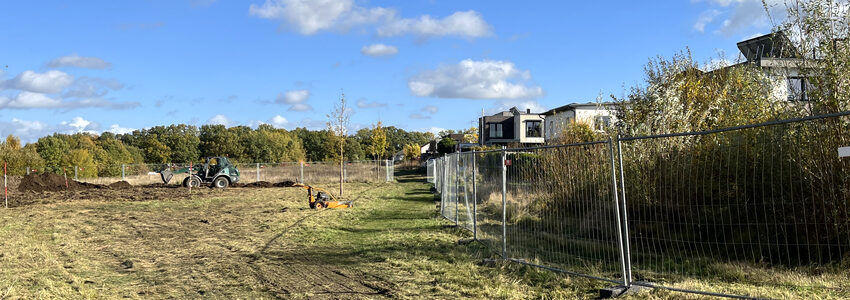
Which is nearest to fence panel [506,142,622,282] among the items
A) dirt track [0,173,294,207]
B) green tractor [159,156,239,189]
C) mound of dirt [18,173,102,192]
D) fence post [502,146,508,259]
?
fence post [502,146,508,259]

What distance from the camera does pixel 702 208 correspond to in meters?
6.07

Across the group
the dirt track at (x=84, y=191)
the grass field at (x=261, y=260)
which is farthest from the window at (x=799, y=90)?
the dirt track at (x=84, y=191)

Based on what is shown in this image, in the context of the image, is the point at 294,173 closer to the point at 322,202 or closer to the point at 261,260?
the point at 322,202

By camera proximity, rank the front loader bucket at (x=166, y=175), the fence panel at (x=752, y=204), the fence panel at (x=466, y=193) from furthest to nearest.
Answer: the front loader bucket at (x=166, y=175)
the fence panel at (x=466, y=193)
the fence panel at (x=752, y=204)

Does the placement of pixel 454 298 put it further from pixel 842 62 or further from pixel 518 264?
pixel 842 62

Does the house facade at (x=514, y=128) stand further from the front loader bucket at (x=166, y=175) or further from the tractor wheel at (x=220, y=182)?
the front loader bucket at (x=166, y=175)

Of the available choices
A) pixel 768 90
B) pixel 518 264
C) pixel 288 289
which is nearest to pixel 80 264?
pixel 288 289

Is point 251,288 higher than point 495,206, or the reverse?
point 495,206

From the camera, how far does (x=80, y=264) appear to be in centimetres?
803

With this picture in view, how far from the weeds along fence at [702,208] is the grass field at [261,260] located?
45 centimetres

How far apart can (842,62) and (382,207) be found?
475 inches

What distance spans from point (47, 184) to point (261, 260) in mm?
25259

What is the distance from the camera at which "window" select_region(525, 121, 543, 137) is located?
6181cm

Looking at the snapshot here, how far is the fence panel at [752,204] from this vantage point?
17.9ft
